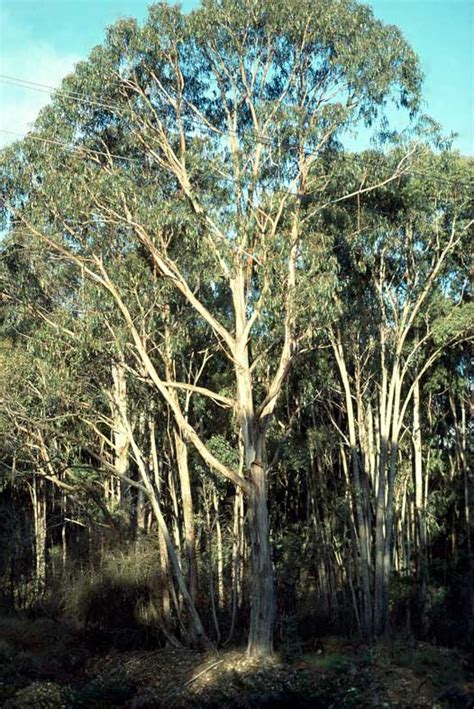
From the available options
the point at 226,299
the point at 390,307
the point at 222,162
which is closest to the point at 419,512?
the point at 390,307

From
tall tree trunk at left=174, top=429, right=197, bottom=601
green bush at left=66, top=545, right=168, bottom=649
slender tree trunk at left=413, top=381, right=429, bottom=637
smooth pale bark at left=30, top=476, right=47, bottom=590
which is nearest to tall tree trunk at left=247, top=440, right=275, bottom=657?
tall tree trunk at left=174, top=429, right=197, bottom=601

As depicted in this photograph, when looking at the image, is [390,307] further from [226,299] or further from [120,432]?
[120,432]

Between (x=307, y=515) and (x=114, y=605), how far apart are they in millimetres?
6964

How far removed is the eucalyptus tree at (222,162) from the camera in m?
14.0

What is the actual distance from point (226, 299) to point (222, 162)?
2892mm

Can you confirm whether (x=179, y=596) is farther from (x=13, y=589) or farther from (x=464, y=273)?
(x=464, y=273)

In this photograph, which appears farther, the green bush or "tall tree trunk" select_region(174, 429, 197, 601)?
A: "tall tree trunk" select_region(174, 429, 197, 601)

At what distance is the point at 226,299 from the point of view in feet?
53.8

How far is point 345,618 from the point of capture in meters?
17.6

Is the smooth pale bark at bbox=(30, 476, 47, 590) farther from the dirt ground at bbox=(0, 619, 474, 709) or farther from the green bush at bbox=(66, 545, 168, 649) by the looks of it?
the dirt ground at bbox=(0, 619, 474, 709)

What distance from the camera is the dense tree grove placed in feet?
46.9

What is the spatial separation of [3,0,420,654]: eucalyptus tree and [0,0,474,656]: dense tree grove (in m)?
0.04

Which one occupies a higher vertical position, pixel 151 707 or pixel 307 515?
pixel 307 515

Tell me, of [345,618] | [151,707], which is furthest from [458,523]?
[151,707]
